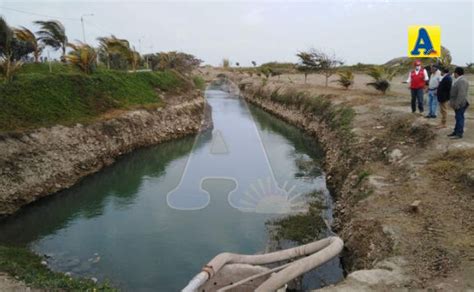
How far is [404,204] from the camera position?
8.12 meters

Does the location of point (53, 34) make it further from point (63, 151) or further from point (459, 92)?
point (459, 92)

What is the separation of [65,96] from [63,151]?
13.7 feet

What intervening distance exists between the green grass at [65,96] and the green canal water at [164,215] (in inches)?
116

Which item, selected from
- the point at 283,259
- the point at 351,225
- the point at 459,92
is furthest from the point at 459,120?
the point at 283,259

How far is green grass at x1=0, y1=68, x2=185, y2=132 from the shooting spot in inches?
567

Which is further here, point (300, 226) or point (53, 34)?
point (53, 34)

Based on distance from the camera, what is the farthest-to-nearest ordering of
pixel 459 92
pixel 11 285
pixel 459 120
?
pixel 459 120, pixel 459 92, pixel 11 285

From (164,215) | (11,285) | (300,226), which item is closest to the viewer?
(11,285)

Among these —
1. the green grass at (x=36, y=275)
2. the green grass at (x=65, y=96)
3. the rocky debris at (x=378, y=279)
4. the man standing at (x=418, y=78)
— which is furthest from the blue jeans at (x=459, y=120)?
the green grass at (x=65, y=96)

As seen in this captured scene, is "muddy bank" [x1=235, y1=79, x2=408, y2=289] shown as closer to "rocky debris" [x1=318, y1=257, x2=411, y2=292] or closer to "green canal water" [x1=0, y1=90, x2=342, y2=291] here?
"rocky debris" [x1=318, y1=257, x2=411, y2=292]

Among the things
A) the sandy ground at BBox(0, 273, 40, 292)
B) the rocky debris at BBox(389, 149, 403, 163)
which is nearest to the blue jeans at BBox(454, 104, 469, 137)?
the rocky debris at BBox(389, 149, 403, 163)

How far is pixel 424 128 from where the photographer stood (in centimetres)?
1166

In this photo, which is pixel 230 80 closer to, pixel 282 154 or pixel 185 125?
pixel 185 125

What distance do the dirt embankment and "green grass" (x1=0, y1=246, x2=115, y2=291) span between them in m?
4.36
